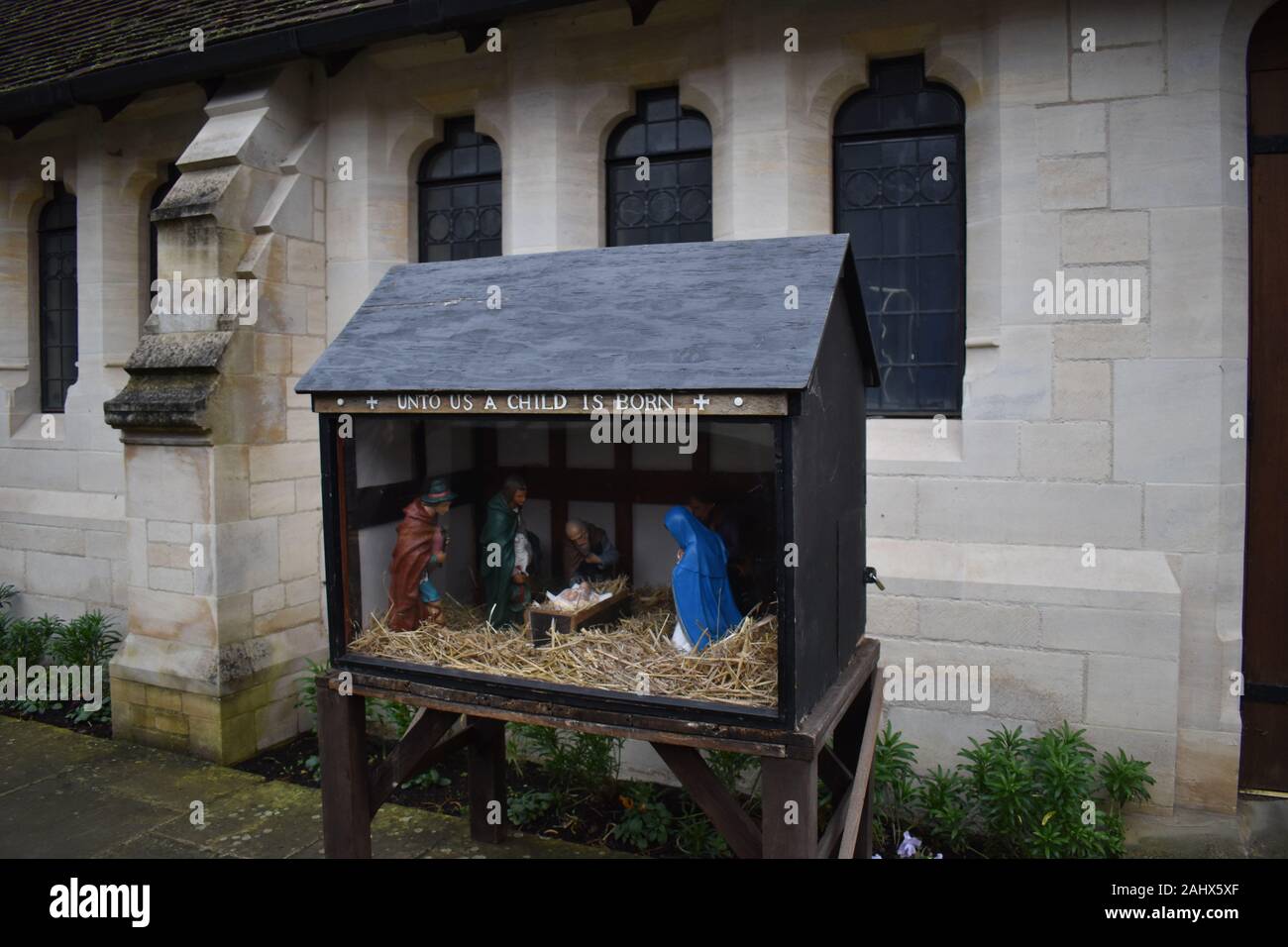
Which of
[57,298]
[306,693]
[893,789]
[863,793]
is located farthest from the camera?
[57,298]

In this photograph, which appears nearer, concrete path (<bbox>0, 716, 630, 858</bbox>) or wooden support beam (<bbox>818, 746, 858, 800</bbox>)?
wooden support beam (<bbox>818, 746, 858, 800</bbox>)

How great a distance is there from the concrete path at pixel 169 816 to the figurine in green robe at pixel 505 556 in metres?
1.59

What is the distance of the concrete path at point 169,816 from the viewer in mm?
4812

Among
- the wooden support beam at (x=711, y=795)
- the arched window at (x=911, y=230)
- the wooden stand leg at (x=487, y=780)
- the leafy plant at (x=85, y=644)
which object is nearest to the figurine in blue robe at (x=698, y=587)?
the wooden support beam at (x=711, y=795)

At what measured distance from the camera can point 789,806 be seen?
9.66ft

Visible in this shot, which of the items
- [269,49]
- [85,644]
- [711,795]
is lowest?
[85,644]

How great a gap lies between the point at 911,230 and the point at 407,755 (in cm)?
401

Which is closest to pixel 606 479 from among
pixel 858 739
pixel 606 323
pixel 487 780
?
pixel 606 323

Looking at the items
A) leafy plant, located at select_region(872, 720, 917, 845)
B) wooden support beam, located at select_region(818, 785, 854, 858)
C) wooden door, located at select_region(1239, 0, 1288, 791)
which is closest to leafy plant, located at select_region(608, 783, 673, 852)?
leafy plant, located at select_region(872, 720, 917, 845)

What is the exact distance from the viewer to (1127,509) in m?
4.83

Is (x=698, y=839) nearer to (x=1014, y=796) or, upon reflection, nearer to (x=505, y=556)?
(x=1014, y=796)

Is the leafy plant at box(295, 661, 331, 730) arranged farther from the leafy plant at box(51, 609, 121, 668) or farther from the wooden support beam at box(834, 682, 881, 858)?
the wooden support beam at box(834, 682, 881, 858)

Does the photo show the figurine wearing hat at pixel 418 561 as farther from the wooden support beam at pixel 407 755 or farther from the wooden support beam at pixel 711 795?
the wooden support beam at pixel 711 795

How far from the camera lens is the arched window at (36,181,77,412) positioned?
848 centimetres
